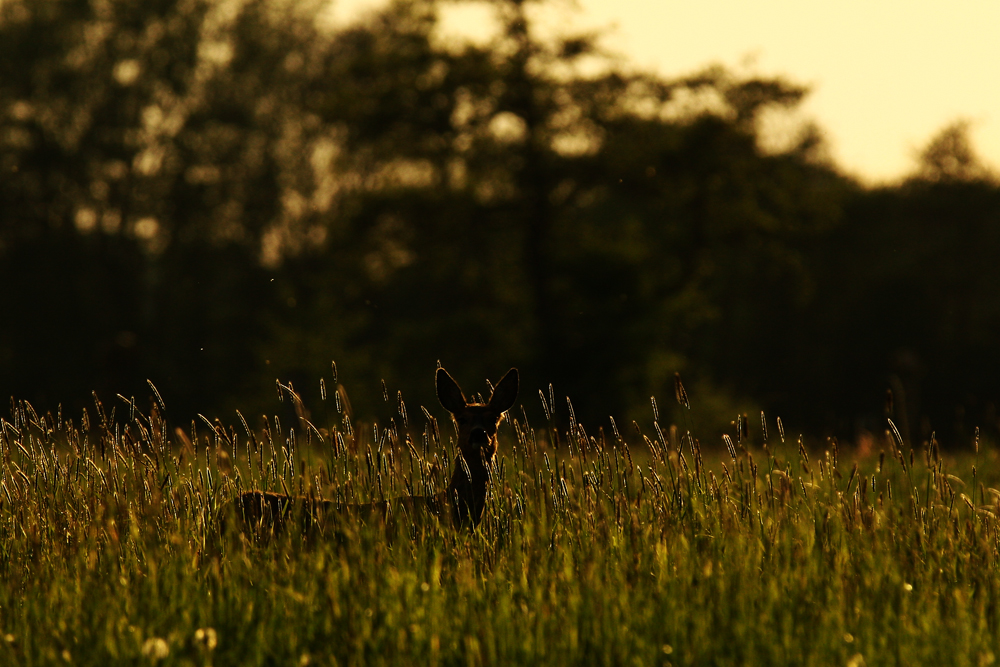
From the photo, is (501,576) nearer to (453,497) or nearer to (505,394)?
(453,497)

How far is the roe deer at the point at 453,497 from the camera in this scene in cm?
474

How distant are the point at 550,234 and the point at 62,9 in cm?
2087

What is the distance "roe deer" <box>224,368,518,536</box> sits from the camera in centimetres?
474

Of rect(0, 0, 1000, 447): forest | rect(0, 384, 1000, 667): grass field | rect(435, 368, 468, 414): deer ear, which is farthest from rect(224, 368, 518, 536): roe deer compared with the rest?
rect(0, 0, 1000, 447): forest

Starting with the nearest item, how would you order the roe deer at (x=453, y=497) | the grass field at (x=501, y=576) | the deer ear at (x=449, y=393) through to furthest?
the grass field at (x=501, y=576) → the roe deer at (x=453, y=497) → the deer ear at (x=449, y=393)

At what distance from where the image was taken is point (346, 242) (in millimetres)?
24391

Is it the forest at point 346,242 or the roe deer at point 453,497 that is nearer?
the roe deer at point 453,497

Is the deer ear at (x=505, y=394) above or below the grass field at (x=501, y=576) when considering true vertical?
above

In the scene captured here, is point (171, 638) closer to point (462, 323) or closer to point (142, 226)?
point (462, 323)

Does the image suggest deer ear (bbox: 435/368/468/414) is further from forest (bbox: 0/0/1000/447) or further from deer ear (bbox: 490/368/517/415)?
forest (bbox: 0/0/1000/447)

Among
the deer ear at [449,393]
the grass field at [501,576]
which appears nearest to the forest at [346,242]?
the deer ear at [449,393]

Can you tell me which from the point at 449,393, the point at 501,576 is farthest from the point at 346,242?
the point at 501,576

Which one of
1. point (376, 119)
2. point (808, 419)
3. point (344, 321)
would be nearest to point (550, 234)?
point (376, 119)

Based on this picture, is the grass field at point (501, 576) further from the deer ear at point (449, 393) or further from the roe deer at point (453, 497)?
the deer ear at point (449, 393)
